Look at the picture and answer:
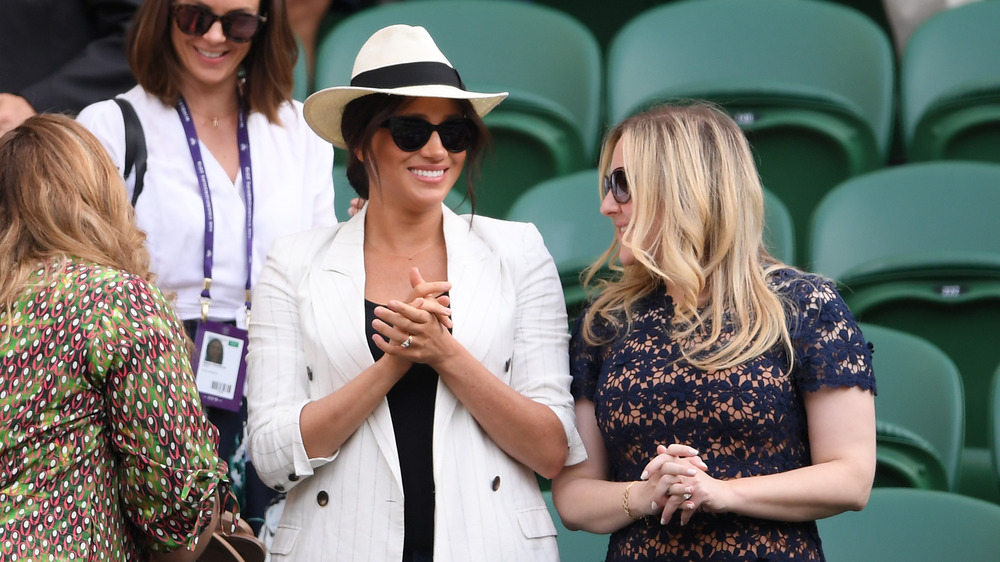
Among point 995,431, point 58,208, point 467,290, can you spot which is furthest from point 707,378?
point 58,208

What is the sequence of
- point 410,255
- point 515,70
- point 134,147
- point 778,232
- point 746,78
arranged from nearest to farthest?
point 410,255 < point 134,147 < point 778,232 < point 746,78 < point 515,70

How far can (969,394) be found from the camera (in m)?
3.82

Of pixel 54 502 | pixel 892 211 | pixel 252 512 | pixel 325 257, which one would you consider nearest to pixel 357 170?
pixel 325 257

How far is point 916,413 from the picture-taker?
327 cm

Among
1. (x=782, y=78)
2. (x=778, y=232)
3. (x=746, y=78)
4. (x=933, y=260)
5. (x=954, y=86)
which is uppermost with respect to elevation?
(x=954, y=86)

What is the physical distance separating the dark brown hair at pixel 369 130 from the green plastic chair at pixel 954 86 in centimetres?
221

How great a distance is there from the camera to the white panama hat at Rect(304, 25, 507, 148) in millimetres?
2676

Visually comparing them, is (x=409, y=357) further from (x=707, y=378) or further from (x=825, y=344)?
(x=825, y=344)

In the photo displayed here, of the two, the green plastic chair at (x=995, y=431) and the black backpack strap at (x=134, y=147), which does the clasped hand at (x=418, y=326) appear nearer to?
the black backpack strap at (x=134, y=147)

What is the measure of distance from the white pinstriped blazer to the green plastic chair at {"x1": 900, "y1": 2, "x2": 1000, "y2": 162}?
2.20 m

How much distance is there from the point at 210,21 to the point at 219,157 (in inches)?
13.4

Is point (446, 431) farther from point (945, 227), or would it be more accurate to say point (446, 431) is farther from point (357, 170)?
point (945, 227)

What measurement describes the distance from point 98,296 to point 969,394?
2709 millimetres

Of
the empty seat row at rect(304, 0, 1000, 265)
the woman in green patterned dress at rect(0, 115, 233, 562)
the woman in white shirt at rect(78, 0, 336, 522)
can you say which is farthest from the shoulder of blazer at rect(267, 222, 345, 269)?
the empty seat row at rect(304, 0, 1000, 265)
